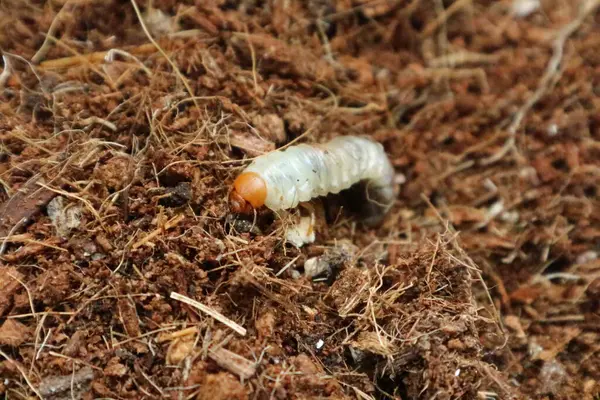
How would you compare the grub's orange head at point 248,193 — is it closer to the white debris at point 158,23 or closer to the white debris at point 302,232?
the white debris at point 302,232

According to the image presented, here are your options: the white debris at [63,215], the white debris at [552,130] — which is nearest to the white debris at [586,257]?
the white debris at [552,130]

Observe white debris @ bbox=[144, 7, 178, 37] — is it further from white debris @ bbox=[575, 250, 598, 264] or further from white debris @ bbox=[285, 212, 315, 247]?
white debris @ bbox=[575, 250, 598, 264]

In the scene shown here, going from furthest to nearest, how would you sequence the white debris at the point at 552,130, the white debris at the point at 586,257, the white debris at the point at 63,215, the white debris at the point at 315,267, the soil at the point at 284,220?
1. the white debris at the point at 552,130
2. the white debris at the point at 586,257
3. the white debris at the point at 315,267
4. the white debris at the point at 63,215
5. the soil at the point at 284,220

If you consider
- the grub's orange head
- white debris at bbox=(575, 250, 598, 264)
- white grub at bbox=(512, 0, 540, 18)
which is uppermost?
white grub at bbox=(512, 0, 540, 18)

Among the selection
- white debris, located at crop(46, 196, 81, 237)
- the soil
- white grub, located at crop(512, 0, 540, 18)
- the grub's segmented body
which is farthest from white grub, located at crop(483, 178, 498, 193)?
white debris, located at crop(46, 196, 81, 237)

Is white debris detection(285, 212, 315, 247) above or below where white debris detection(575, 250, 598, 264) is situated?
above
